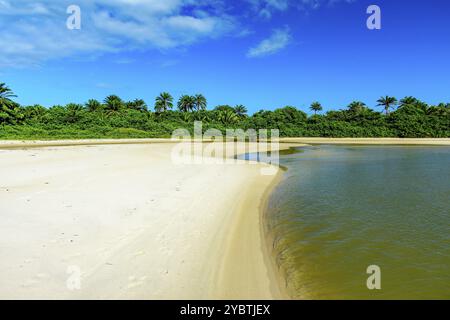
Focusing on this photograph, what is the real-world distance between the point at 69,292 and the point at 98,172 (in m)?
11.2

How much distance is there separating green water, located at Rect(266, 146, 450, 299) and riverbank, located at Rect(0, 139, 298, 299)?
2.41 feet

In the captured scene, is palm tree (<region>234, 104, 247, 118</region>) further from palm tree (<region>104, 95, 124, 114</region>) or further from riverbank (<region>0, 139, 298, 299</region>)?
riverbank (<region>0, 139, 298, 299</region>)

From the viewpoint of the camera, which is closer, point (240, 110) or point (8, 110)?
point (8, 110)

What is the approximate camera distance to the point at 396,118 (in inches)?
3000

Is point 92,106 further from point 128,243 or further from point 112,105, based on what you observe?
point 128,243

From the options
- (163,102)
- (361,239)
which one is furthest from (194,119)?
(361,239)

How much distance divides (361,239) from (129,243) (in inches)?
226

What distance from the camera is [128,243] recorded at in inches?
251

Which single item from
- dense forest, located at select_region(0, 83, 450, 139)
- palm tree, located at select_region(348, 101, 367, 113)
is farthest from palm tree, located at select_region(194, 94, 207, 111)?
palm tree, located at select_region(348, 101, 367, 113)

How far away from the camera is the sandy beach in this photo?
477 cm

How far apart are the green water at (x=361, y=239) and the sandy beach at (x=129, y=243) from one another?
2.25 feet

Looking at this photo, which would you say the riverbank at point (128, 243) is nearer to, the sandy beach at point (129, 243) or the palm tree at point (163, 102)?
the sandy beach at point (129, 243)
